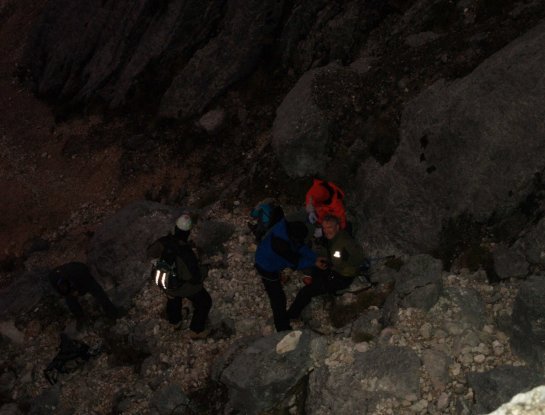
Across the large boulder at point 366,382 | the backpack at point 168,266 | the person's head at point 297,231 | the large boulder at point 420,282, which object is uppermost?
the backpack at point 168,266

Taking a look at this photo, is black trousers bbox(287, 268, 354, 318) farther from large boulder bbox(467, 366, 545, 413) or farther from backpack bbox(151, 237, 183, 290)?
large boulder bbox(467, 366, 545, 413)

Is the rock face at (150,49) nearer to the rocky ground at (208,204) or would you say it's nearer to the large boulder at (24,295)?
the rocky ground at (208,204)

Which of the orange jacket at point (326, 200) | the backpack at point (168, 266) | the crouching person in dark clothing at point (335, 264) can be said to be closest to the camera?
the crouching person in dark clothing at point (335, 264)

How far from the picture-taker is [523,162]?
9664 mm

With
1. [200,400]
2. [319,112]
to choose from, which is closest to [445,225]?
[319,112]

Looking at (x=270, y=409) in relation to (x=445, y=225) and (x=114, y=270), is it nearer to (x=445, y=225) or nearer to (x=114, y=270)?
(x=445, y=225)

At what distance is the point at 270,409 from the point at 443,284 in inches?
161

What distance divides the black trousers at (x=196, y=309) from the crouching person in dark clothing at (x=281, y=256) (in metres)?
1.58

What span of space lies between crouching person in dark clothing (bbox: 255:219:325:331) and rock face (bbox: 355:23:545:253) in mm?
2422

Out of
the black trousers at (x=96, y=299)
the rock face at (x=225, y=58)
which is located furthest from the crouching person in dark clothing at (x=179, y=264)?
the rock face at (x=225, y=58)

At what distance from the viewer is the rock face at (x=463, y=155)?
9797 millimetres

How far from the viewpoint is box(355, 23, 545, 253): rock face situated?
32.1ft

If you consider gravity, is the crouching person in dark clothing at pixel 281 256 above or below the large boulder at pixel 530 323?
above

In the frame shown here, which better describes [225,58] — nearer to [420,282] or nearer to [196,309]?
[196,309]
